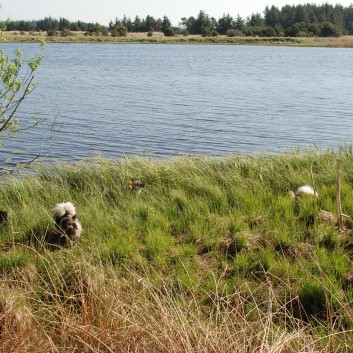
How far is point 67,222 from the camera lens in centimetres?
577

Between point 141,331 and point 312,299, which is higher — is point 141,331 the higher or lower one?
the higher one

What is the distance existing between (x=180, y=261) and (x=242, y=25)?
118 m

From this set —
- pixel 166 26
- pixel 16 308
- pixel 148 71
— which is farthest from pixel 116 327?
pixel 166 26

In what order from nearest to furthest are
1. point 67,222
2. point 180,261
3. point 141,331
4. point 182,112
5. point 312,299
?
point 141,331 → point 312,299 → point 180,261 → point 67,222 → point 182,112

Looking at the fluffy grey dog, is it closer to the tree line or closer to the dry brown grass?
the dry brown grass

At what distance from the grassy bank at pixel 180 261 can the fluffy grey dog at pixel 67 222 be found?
0.15 metres

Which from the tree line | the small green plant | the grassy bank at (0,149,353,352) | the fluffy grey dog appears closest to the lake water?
the grassy bank at (0,149,353,352)

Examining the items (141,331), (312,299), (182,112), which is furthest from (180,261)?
(182,112)

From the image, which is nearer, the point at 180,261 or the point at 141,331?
the point at 141,331

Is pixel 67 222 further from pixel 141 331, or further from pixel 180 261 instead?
pixel 141 331

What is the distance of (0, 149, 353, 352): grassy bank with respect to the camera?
11.5ft

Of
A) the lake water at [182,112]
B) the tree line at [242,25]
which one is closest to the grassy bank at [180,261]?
the lake water at [182,112]

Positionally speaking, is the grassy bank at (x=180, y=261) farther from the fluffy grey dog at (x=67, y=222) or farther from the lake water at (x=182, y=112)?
the lake water at (x=182, y=112)

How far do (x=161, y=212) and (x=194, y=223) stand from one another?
0.61 metres
